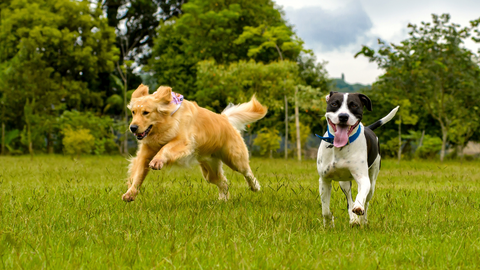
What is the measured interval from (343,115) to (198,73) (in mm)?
18690

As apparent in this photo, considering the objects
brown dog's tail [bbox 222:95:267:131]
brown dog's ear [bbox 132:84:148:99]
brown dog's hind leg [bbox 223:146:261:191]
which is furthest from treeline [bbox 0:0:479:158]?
brown dog's ear [bbox 132:84:148:99]

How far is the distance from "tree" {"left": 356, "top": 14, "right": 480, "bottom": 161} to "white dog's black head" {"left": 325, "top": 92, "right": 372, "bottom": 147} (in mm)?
13759

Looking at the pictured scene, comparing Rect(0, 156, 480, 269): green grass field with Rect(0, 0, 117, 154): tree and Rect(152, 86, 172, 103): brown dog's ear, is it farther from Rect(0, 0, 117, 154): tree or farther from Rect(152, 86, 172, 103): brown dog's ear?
Rect(0, 0, 117, 154): tree

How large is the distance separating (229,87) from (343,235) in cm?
1784

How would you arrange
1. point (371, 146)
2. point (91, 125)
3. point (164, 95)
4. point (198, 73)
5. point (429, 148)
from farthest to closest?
→ point (429, 148) < point (91, 125) < point (198, 73) < point (164, 95) < point (371, 146)

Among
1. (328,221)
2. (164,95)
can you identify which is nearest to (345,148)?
(328,221)

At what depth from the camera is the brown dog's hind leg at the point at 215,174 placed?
6.49m

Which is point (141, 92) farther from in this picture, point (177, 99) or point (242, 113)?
point (242, 113)

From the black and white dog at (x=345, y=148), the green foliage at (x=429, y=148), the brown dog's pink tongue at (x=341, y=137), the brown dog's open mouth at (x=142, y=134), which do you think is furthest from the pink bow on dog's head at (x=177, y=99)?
the green foliage at (x=429, y=148)

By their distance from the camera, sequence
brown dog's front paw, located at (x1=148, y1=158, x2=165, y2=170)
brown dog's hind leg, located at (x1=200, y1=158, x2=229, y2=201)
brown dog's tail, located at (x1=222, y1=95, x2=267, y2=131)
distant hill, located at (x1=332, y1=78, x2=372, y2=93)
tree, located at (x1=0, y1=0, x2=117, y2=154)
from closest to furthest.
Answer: brown dog's front paw, located at (x1=148, y1=158, x2=165, y2=170) < brown dog's hind leg, located at (x1=200, y1=158, x2=229, y2=201) < brown dog's tail, located at (x1=222, y1=95, x2=267, y2=131) < tree, located at (x1=0, y1=0, x2=117, y2=154) < distant hill, located at (x1=332, y1=78, x2=372, y2=93)

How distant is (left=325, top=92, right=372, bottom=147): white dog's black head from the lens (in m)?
4.01

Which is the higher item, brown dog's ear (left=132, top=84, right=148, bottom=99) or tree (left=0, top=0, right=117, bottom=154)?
tree (left=0, top=0, right=117, bottom=154)

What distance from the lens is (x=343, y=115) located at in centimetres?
398

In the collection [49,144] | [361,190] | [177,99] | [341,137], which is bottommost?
[49,144]
